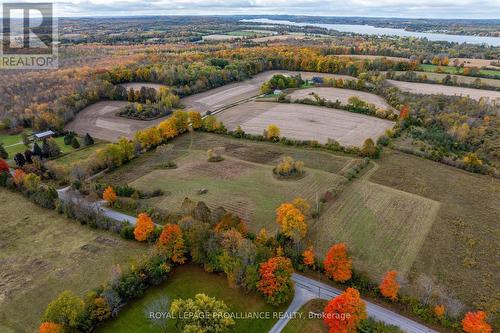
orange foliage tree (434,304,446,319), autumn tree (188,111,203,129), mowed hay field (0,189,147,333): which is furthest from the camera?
autumn tree (188,111,203,129)

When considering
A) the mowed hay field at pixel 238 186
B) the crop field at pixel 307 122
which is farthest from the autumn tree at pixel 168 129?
the crop field at pixel 307 122

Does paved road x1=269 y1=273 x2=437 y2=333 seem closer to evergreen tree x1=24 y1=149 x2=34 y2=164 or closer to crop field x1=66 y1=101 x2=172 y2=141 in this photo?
evergreen tree x1=24 y1=149 x2=34 y2=164

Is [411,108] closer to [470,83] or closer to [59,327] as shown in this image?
[470,83]

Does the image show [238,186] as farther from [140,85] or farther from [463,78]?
[463,78]

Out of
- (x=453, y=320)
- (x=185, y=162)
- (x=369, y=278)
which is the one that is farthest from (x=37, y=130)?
(x=453, y=320)

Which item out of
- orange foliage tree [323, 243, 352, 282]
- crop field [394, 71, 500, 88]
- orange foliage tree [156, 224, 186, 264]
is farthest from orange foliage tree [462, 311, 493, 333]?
crop field [394, 71, 500, 88]

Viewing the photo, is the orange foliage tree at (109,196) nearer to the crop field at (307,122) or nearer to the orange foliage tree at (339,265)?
the orange foliage tree at (339,265)
